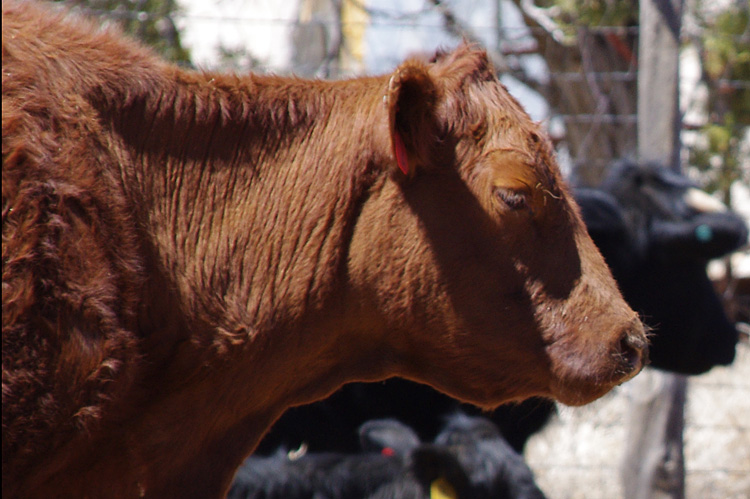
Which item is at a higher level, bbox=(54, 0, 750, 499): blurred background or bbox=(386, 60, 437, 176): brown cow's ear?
bbox=(386, 60, 437, 176): brown cow's ear

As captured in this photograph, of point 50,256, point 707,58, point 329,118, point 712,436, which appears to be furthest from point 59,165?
point 712,436

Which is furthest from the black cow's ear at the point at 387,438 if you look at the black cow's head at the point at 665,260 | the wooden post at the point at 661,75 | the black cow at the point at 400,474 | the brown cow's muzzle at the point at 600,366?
the wooden post at the point at 661,75

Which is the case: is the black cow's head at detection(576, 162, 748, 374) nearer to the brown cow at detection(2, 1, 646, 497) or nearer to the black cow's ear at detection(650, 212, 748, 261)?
the black cow's ear at detection(650, 212, 748, 261)

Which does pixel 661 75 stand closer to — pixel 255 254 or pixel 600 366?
pixel 600 366

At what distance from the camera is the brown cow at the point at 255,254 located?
62.9 inches

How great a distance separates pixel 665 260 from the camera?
412 centimetres

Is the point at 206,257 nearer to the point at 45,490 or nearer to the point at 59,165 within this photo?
the point at 59,165

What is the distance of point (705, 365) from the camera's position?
13.4 feet

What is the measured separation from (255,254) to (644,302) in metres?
2.84

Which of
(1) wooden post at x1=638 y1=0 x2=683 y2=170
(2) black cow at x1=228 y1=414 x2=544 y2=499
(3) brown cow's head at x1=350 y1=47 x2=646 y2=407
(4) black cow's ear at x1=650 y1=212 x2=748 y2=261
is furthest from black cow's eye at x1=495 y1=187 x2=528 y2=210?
(1) wooden post at x1=638 y1=0 x2=683 y2=170

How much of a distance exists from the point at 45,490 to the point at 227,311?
1.60 ft

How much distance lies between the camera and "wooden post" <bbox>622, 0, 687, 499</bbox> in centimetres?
427

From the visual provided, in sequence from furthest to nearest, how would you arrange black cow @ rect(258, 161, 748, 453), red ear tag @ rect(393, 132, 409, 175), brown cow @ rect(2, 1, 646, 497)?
black cow @ rect(258, 161, 748, 453), red ear tag @ rect(393, 132, 409, 175), brown cow @ rect(2, 1, 646, 497)

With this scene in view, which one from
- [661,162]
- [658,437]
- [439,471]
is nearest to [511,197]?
[439,471]
